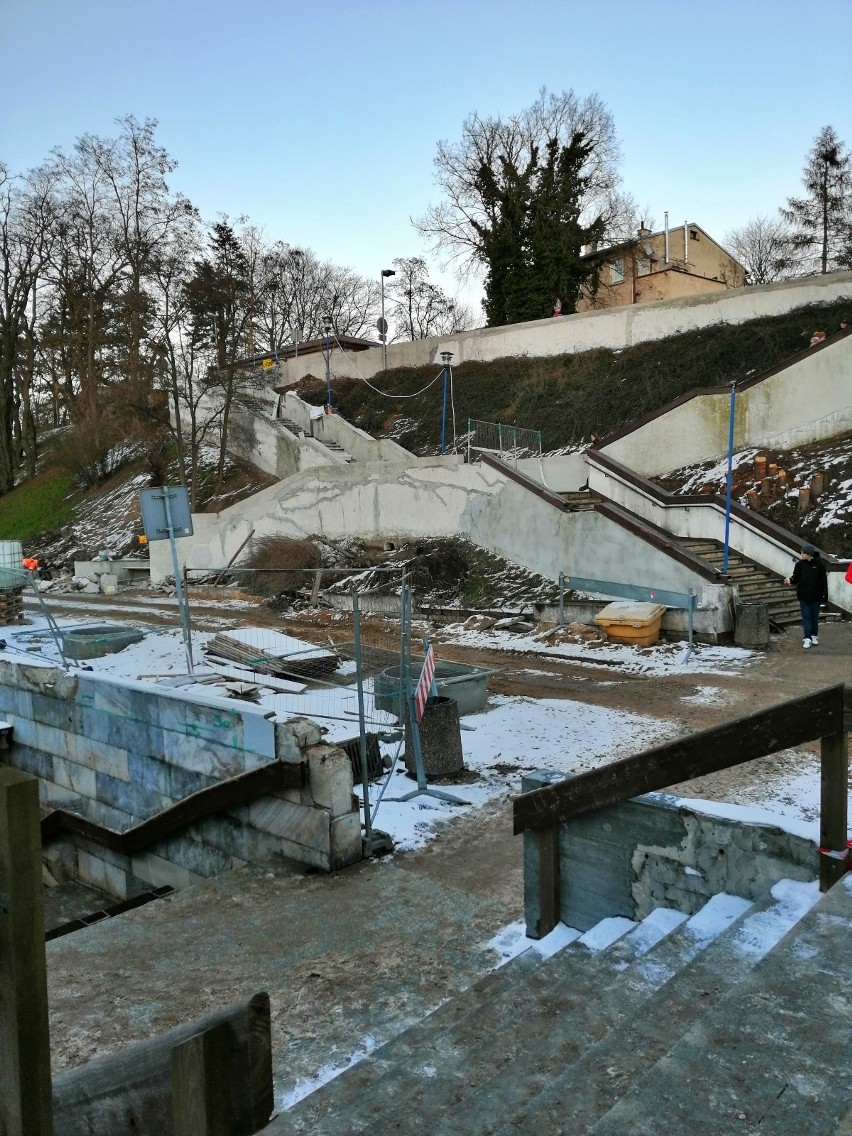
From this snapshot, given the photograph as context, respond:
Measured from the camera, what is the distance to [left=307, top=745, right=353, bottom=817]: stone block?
6.08 m

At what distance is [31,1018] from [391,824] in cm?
544

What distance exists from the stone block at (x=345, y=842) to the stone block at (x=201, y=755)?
113 cm

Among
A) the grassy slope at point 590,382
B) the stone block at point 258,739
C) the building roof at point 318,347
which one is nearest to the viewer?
the stone block at point 258,739

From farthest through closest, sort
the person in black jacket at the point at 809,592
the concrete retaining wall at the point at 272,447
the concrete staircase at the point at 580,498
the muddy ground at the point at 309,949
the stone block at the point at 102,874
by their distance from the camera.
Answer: the concrete retaining wall at the point at 272,447, the concrete staircase at the point at 580,498, the person in black jacket at the point at 809,592, the stone block at the point at 102,874, the muddy ground at the point at 309,949

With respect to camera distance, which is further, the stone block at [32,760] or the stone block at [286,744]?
the stone block at [32,760]

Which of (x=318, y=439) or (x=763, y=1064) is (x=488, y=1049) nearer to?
(x=763, y=1064)

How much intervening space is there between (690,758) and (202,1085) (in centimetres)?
294

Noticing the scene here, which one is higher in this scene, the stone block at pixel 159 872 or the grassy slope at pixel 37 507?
the grassy slope at pixel 37 507

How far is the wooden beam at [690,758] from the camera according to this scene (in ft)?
11.7

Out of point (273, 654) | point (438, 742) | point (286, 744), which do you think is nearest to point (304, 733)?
point (286, 744)

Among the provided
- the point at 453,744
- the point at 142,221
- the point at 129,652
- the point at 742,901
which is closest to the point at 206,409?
the point at 142,221

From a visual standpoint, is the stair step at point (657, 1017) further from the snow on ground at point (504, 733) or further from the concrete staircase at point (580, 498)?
the concrete staircase at point (580, 498)

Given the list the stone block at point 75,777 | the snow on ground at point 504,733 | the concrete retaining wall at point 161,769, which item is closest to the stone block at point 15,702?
the concrete retaining wall at point 161,769

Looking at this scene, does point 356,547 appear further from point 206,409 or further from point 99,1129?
point 99,1129
